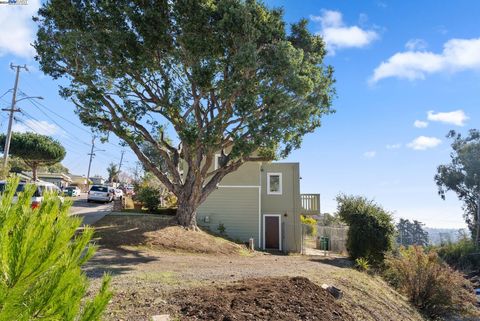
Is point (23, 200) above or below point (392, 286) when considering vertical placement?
above

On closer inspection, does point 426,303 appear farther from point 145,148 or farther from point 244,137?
point 145,148

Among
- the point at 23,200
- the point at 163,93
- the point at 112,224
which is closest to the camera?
the point at 23,200

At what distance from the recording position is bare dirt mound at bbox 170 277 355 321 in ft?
18.2

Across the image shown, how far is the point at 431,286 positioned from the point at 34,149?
4243 cm

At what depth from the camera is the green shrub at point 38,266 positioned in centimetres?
169

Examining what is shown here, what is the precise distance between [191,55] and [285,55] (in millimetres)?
3578

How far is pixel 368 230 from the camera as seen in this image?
16.1 metres

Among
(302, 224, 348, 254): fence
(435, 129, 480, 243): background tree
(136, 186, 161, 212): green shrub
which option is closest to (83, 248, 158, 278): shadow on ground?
(302, 224, 348, 254): fence

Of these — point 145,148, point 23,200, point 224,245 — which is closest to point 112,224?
point 224,245

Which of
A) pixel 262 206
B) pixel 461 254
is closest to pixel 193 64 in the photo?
pixel 262 206

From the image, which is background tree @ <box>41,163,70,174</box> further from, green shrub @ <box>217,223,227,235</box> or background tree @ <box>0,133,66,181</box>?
green shrub @ <box>217,223,227,235</box>

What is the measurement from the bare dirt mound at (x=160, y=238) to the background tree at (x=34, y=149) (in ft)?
97.2

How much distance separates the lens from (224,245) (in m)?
16.4

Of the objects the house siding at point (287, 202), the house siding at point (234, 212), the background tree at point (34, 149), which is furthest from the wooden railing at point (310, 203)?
the background tree at point (34, 149)
